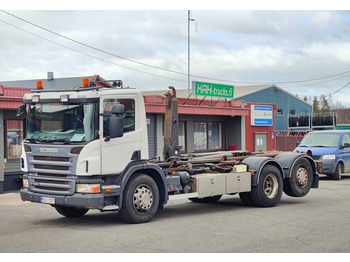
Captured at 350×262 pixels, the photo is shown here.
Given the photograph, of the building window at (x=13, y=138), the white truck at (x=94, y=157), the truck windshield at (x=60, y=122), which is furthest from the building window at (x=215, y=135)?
the truck windshield at (x=60, y=122)

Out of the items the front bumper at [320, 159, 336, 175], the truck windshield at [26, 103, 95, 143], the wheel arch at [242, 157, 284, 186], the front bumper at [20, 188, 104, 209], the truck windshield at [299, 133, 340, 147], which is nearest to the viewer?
the front bumper at [20, 188, 104, 209]

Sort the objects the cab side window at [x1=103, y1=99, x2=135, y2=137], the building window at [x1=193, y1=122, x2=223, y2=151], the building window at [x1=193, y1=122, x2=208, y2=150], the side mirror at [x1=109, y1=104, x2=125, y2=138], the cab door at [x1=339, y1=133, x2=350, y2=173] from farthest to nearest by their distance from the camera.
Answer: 1. the building window at [x1=193, y1=122, x2=223, y2=151]
2. the building window at [x1=193, y1=122, x2=208, y2=150]
3. the cab door at [x1=339, y1=133, x2=350, y2=173]
4. the cab side window at [x1=103, y1=99, x2=135, y2=137]
5. the side mirror at [x1=109, y1=104, x2=125, y2=138]

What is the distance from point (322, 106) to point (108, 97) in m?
77.1

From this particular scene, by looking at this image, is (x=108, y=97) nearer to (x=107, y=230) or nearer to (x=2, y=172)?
(x=107, y=230)

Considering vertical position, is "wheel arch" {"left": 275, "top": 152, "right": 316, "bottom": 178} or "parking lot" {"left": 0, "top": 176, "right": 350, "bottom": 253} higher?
"wheel arch" {"left": 275, "top": 152, "right": 316, "bottom": 178}

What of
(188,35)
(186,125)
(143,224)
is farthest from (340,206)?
(188,35)

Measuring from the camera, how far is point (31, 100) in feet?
37.7

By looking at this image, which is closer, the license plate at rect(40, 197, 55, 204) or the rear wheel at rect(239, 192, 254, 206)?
the license plate at rect(40, 197, 55, 204)

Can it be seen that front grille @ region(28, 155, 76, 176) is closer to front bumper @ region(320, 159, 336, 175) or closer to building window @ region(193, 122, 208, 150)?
front bumper @ region(320, 159, 336, 175)

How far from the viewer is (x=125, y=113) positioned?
1144cm

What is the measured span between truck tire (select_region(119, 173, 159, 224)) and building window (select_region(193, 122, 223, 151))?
16.6 meters

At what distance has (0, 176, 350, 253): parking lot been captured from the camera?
28.9 feet

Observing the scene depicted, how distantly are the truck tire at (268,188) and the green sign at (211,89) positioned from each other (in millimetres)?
13472

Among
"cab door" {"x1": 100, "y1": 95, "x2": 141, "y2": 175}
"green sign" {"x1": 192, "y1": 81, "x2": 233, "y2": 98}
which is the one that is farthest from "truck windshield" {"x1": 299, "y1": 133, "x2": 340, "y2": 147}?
"cab door" {"x1": 100, "y1": 95, "x2": 141, "y2": 175}
